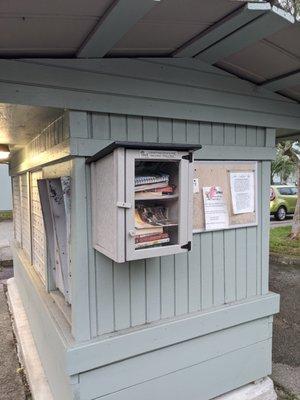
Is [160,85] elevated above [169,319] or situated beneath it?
elevated above

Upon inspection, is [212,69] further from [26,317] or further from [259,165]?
[26,317]

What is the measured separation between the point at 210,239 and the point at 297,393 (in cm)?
165

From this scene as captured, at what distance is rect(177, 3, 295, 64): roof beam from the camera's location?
168 cm

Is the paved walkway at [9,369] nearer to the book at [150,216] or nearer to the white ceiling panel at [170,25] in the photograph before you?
the book at [150,216]

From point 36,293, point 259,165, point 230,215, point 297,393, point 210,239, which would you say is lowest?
point 297,393

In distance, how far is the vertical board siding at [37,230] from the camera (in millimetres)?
3311

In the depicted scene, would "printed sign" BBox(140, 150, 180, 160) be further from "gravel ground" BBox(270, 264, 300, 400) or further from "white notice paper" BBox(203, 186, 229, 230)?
"gravel ground" BBox(270, 264, 300, 400)

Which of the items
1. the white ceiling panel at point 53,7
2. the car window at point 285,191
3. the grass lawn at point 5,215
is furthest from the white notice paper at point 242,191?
the grass lawn at point 5,215

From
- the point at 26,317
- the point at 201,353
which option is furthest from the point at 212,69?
the point at 26,317

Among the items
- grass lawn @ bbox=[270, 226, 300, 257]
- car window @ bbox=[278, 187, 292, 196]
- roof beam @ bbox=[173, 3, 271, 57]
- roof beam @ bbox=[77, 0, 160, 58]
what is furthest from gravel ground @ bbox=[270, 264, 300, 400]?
car window @ bbox=[278, 187, 292, 196]

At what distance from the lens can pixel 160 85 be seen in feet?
7.73

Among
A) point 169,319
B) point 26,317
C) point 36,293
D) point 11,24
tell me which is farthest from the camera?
point 26,317

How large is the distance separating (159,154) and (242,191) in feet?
3.59

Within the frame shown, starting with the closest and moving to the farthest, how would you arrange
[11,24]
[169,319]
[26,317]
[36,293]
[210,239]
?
1. [11,24]
2. [169,319]
3. [210,239]
4. [36,293]
5. [26,317]
